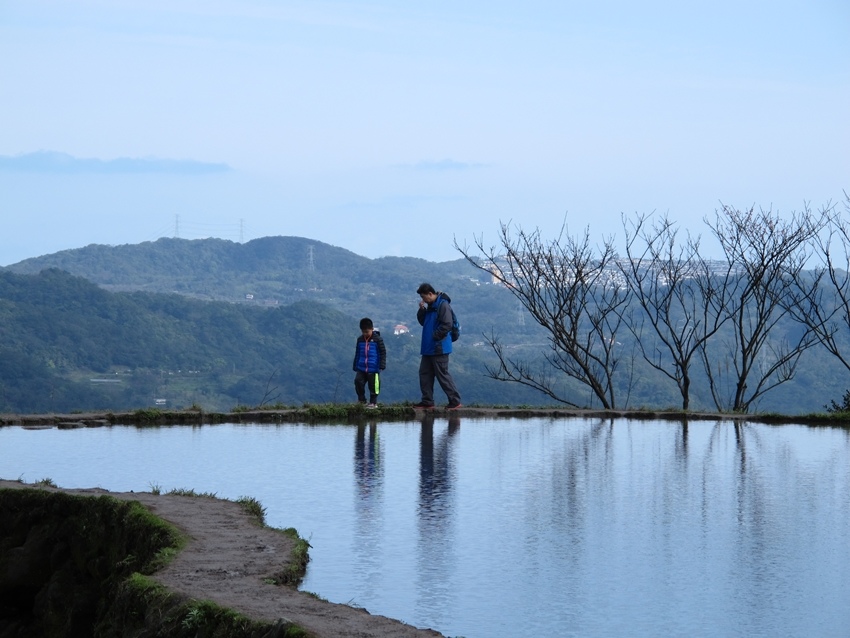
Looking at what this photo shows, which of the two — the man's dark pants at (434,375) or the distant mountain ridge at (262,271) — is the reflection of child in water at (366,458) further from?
the distant mountain ridge at (262,271)

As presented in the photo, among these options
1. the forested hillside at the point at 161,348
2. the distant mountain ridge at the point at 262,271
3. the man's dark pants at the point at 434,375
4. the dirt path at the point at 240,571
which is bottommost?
the dirt path at the point at 240,571

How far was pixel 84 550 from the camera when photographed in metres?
9.02

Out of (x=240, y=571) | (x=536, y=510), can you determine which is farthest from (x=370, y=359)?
(x=240, y=571)

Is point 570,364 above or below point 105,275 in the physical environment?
below

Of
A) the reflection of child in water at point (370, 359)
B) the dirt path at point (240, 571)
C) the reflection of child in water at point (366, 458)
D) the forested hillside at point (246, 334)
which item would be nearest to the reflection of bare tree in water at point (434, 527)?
the reflection of child in water at point (366, 458)

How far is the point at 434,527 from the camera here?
916 centimetres

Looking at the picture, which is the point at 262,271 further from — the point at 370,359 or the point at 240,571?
the point at 240,571

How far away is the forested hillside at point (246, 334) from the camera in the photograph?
72875mm

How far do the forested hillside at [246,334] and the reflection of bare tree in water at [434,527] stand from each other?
119 ft

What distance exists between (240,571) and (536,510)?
3479 millimetres

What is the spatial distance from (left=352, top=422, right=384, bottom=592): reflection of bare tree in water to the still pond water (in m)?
0.03

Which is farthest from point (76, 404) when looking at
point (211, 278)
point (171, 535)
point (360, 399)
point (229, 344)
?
point (211, 278)

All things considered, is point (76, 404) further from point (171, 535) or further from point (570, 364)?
point (171, 535)

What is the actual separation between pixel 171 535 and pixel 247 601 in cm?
196
